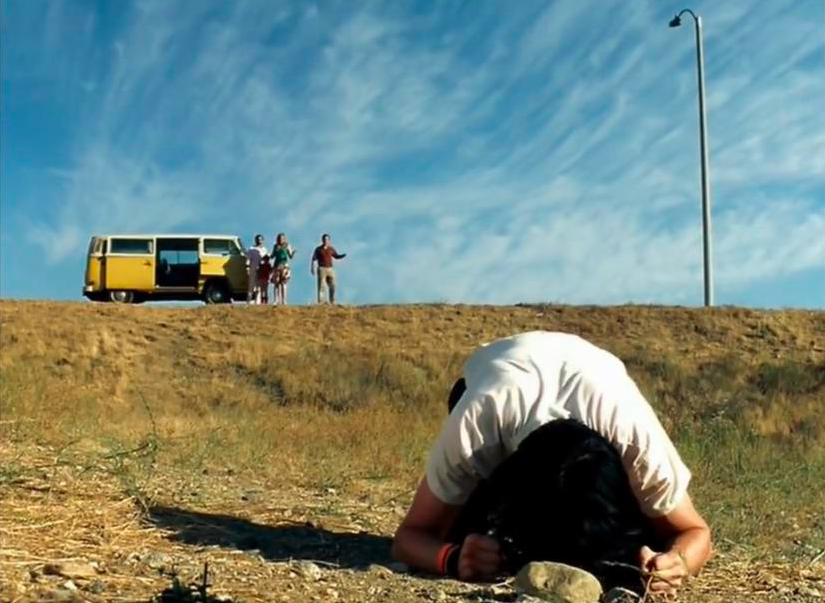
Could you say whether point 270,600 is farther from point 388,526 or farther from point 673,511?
point 388,526

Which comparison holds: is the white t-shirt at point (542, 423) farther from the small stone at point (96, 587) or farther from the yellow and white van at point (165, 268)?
the yellow and white van at point (165, 268)

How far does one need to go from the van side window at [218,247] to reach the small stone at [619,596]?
23.4 metres

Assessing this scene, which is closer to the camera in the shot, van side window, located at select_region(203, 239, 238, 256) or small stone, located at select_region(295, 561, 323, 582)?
small stone, located at select_region(295, 561, 323, 582)

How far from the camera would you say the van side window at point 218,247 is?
83.7 feet

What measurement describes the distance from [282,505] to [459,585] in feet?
6.60

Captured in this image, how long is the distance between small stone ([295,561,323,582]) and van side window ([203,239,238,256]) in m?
22.6

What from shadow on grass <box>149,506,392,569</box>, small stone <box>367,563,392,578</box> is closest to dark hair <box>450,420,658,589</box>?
small stone <box>367,563,392,578</box>

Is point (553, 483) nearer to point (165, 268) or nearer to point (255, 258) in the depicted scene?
point (255, 258)

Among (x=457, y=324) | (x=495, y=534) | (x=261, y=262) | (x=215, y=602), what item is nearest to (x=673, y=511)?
(x=495, y=534)

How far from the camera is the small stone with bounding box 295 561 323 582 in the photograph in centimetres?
331

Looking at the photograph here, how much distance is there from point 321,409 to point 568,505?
12.5 m

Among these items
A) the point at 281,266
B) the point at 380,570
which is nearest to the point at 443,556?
the point at 380,570

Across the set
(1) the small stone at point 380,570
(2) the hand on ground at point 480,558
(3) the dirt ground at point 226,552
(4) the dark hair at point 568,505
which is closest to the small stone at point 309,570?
(3) the dirt ground at point 226,552

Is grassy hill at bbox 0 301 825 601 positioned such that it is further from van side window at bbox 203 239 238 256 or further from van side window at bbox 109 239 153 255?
van side window at bbox 109 239 153 255
